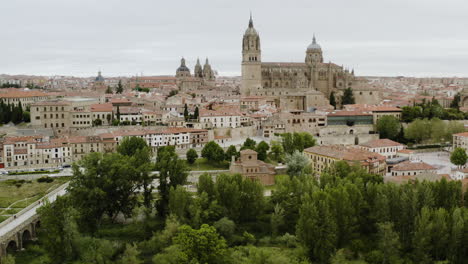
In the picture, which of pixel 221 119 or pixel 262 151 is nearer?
pixel 262 151

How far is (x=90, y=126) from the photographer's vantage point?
132ft

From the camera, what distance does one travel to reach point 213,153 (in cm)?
3172

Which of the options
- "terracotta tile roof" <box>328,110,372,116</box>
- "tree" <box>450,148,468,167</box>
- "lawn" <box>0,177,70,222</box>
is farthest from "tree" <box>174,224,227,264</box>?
"terracotta tile roof" <box>328,110,372,116</box>

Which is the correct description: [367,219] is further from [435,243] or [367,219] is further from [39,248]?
[39,248]

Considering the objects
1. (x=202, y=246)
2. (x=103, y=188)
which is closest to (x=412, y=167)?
(x=202, y=246)

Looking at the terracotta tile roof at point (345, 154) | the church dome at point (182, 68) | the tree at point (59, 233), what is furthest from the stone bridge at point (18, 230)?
the church dome at point (182, 68)

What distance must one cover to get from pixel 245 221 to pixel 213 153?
9429 mm

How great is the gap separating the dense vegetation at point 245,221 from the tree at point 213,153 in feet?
23.1

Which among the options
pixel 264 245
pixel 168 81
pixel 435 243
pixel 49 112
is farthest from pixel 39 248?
pixel 168 81

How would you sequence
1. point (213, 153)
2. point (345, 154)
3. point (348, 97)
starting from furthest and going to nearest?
point (348, 97) < point (213, 153) < point (345, 154)

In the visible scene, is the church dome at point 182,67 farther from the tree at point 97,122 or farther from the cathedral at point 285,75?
the tree at point 97,122

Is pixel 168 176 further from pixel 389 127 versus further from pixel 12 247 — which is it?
pixel 389 127

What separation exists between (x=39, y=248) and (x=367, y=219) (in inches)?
514

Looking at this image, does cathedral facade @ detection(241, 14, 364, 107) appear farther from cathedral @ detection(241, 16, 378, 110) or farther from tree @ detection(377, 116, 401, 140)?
tree @ detection(377, 116, 401, 140)
